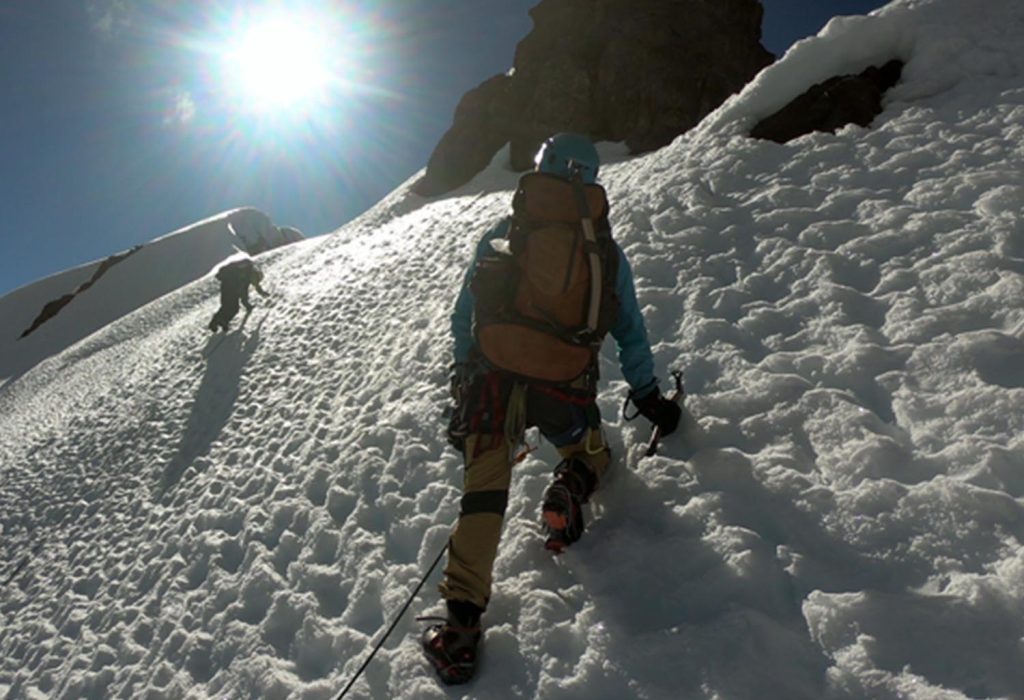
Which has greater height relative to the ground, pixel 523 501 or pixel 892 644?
pixel 523 501

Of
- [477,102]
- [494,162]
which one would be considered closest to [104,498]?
[494,162]

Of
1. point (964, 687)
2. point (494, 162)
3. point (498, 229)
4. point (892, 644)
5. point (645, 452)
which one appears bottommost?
point (964, 687)

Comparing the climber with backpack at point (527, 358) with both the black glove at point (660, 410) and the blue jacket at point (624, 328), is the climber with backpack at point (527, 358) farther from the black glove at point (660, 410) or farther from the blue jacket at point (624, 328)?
the black glove at point (660, 410)

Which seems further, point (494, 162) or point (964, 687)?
point (494, 162)

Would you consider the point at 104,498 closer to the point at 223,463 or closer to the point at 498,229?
the point at 223,463

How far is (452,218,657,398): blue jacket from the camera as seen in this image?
337 cm

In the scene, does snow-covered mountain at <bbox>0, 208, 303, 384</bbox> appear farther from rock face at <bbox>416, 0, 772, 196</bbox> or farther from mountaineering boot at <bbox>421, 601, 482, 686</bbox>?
mountaineering boot at <bbox>421, 601, 482, 686</bbox>

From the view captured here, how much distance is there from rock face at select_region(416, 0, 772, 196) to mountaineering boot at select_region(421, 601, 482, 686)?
59.7 feet

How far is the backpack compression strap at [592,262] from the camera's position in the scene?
9.37 ft

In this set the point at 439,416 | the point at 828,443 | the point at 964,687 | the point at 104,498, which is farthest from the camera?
the point at 104,498

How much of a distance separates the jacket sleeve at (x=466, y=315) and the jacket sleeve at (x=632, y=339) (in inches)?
29.8

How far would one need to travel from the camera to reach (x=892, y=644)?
2.18 metres

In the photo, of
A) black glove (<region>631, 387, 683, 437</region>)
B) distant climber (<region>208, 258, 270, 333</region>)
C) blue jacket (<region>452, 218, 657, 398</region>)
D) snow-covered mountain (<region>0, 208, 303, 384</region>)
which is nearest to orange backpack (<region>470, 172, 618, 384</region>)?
blue jacket (<region>452, 218, 657, 398</region>)

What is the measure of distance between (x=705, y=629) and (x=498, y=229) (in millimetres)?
2321
